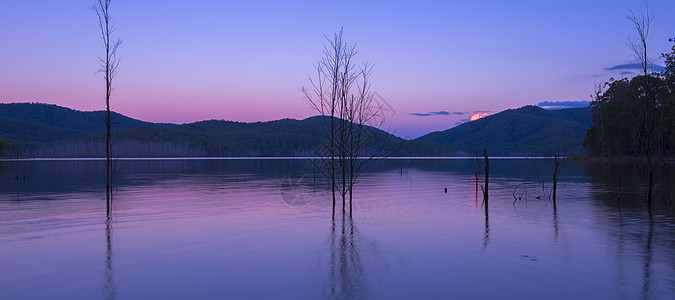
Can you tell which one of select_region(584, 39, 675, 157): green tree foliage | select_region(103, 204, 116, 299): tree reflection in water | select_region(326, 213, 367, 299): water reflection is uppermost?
select_region(584, 39, 675, 157): green tree foliage

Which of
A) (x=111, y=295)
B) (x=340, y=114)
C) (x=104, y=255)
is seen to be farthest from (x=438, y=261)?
(x=340, y=114)

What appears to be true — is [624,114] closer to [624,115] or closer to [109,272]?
[624,115]

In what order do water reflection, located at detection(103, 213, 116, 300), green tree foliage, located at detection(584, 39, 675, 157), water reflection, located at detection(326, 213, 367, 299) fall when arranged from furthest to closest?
green tree foliage, located at detection(584, 39, 675, 157) < water reflection, located at detection(326, 213, 367, 299) < water reflection, located at detection(103, 213, 116, 300)

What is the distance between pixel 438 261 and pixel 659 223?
34.3ft

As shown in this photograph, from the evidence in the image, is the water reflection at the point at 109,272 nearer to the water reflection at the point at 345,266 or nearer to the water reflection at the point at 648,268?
the water reflection at the point at 345,266

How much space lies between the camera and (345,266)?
11.1 meters

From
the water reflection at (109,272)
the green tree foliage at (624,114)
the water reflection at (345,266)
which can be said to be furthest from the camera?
the green tree foliage at (624,114)

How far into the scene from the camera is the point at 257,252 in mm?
12562

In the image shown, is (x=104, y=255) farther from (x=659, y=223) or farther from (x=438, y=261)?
(x=659, y=223)

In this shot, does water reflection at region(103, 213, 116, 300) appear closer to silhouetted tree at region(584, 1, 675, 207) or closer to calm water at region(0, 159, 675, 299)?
calm water at region(0, 159, 675, 299)

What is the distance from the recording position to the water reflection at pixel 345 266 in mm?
9077

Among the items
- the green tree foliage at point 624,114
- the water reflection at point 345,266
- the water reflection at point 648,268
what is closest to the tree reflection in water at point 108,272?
the water reflection at point 345,266

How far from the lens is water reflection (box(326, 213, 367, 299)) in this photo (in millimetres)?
9077

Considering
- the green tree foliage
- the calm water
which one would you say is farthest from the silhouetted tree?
the calm water
